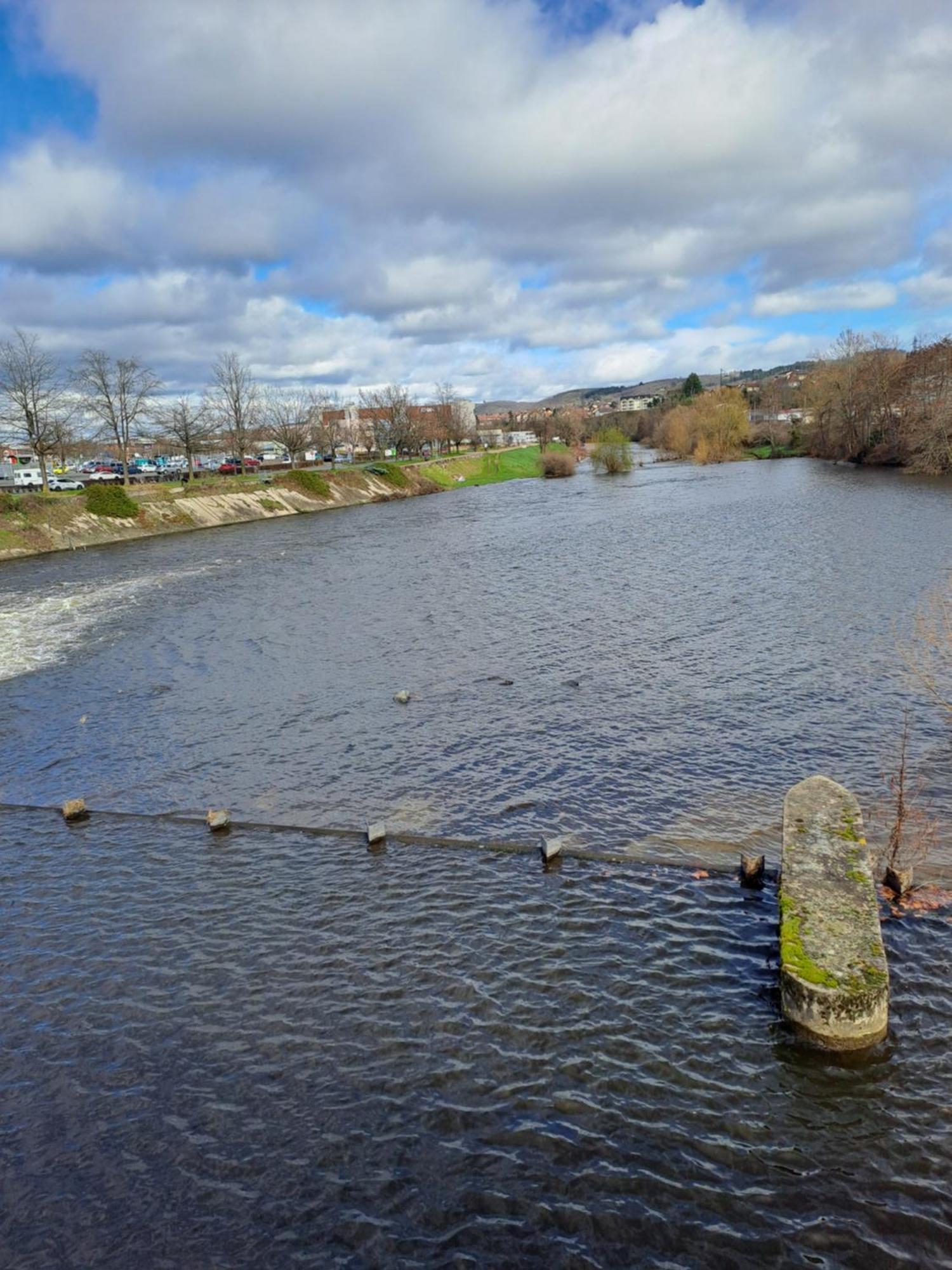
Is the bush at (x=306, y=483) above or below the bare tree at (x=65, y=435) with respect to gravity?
below

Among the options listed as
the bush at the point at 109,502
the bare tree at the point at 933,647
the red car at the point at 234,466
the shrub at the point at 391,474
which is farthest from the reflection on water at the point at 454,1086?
the red car at the point at 234,466

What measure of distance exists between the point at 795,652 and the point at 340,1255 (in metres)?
20.4

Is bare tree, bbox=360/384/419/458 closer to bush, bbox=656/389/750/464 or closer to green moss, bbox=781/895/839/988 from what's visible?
bush, bbox=656/389/750/464

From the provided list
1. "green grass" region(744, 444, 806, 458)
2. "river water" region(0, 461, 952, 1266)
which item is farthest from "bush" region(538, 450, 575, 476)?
"river water" region(0, 461, 952, 1266)

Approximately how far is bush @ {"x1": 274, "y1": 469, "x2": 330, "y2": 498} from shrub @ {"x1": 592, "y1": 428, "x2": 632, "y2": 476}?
127 feet

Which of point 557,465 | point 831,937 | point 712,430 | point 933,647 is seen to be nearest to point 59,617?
point 933,647

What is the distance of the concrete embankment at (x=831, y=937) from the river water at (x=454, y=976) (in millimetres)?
393

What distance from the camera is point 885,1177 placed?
7332mm

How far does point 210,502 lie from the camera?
81688 mm

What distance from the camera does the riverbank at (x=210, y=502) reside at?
209ft

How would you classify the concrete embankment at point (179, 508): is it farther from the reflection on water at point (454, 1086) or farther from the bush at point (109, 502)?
the reflection on water at point (454, 1086)

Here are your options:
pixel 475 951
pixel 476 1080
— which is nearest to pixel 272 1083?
pixel 476 1080

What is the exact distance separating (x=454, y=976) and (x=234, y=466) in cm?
11463

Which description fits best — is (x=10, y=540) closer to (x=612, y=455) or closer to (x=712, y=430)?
(x=612, y=455)
